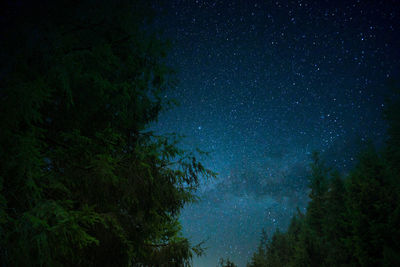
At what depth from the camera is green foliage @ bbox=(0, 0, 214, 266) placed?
8.93 ft

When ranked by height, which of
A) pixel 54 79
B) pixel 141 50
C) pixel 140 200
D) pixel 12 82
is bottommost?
pixel 140 200

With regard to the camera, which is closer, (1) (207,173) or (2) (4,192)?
(2) (4,192)

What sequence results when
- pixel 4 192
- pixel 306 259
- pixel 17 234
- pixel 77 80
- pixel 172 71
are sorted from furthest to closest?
pixel 306 259 < pixel 172 71 < pixel 77 80 < pixel 4 192 < pixel 17 234

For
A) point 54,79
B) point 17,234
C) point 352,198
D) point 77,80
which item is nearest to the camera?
point 17,234

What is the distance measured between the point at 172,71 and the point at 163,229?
365 centimetres

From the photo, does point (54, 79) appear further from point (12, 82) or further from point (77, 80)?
point (12, 82)

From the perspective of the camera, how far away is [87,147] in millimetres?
Result: 3730

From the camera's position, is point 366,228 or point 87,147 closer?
point 87,147

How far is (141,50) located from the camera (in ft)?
14.7

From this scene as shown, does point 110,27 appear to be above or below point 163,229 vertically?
above

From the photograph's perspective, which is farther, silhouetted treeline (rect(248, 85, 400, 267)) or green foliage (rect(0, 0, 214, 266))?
silhouetted treeline (rect(248, 85, 400, 267))

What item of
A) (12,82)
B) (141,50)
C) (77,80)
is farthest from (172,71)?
(12,82)

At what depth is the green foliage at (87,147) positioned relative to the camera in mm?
2721

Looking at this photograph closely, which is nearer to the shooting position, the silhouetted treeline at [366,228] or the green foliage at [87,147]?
the green foliage at [87,147]
